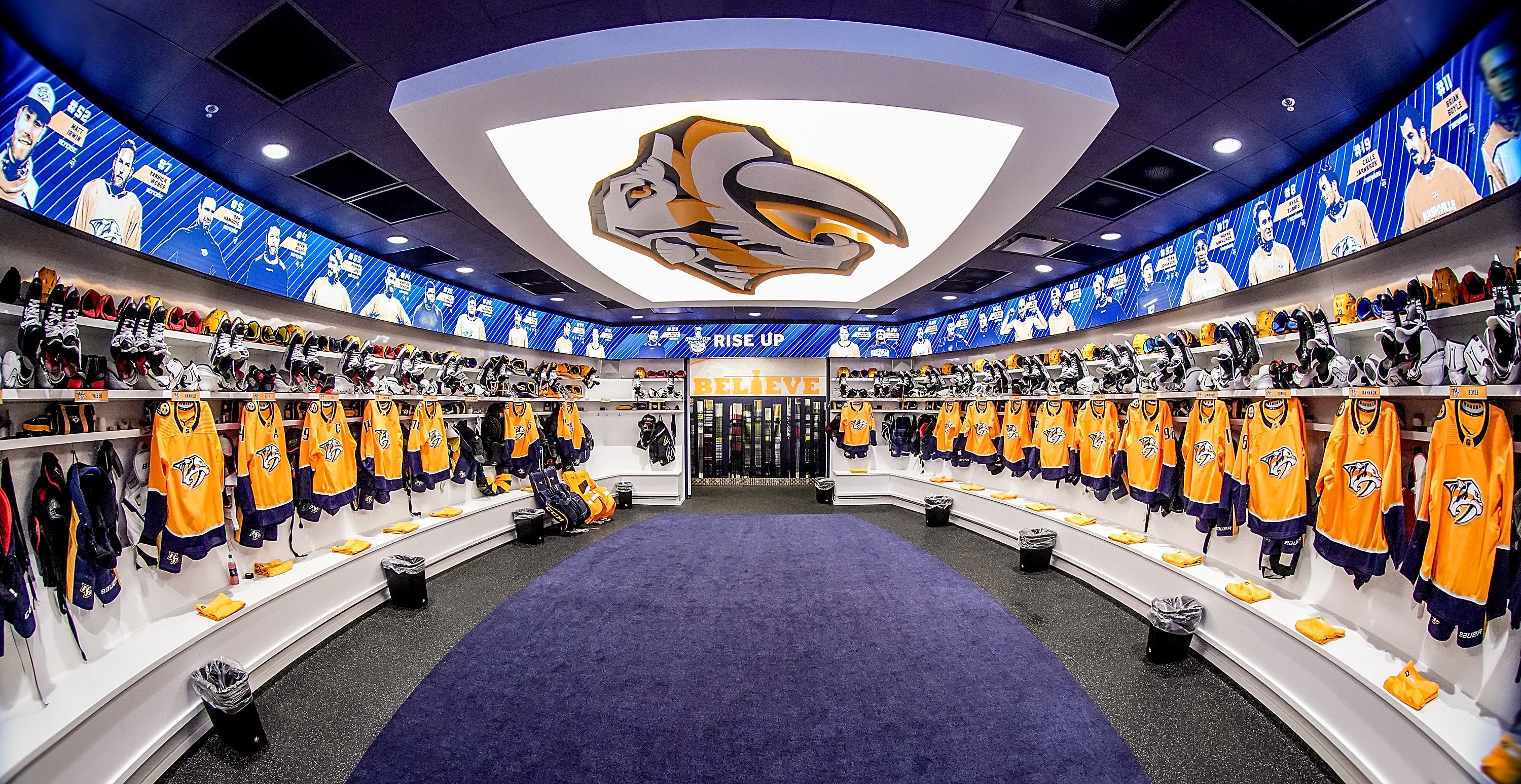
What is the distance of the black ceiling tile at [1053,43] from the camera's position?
1.88 meters

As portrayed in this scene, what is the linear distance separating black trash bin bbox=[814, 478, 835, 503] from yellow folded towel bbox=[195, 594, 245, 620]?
19.7 ft

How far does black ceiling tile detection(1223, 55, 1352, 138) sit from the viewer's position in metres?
2.00

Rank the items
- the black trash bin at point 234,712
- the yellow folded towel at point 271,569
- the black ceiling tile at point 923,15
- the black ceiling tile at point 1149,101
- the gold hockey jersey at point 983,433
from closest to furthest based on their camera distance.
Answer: the black ceiling tile at point 923,15
the black ceiling tile at point 1149,101
the black trash bin at point 234,712
the yellow folded towel at point 271,569
the gold hockey jersey at point 983,433

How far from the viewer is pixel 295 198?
10.1 feet

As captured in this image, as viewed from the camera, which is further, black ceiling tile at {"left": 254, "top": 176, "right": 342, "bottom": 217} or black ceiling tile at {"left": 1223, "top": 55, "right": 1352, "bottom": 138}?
black ceiling tile at {"left": 254, "top": 176, "right": 342, "bottom": 217}

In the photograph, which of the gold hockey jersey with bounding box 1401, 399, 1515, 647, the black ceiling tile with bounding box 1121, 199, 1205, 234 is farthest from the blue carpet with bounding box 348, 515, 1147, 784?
the black ceiling tile with bounding box 1121, 199, 1205, 234

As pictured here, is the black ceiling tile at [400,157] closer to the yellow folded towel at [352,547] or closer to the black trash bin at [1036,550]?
the yellow folded towel at [352,547]

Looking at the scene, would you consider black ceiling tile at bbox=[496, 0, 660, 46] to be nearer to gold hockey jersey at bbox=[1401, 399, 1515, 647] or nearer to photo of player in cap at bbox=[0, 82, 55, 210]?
photo of player in cap at bbox=[0, 82, 55, 210]

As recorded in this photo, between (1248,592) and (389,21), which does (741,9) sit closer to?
(389,21)

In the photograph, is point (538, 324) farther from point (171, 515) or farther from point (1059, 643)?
point (1059, 643)

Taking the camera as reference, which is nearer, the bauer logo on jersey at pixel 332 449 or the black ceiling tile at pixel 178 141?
the black ceiling tile at pixel 178 141

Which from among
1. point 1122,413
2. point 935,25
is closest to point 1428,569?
point 1122,413

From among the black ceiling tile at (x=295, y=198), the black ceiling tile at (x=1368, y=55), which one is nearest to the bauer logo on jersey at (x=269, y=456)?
the black ceiling tile at (x=295, y=198)

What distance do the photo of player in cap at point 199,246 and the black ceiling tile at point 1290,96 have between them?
200 inches
